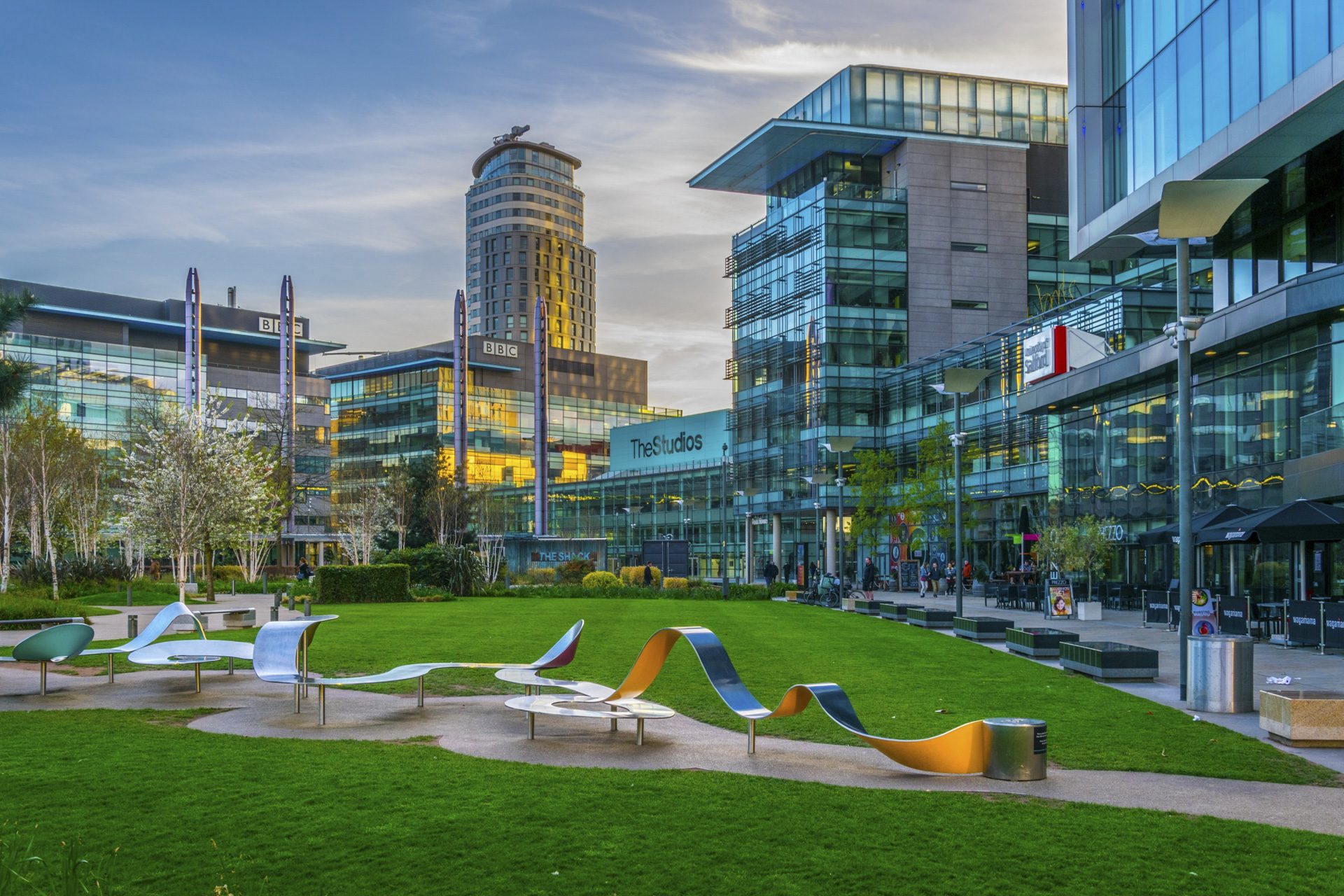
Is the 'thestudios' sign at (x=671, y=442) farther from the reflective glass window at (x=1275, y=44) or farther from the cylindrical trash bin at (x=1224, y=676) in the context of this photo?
the cylindrical trash bin at (x=1224, y=676)

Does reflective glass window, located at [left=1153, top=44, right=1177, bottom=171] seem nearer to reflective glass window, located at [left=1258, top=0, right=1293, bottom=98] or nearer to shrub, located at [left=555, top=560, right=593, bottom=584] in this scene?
reflective glass window, located at [left=1258, top=0, right=1293, bottom=98]

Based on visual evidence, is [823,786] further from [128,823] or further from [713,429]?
[713,429]

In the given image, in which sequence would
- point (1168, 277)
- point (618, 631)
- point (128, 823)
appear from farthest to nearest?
point (1168, 277) → point (618, 631) → point (128, 823)

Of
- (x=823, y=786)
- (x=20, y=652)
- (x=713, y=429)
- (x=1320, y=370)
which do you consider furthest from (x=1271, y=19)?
(x=713, y=429)

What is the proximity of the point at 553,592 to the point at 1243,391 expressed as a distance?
86.6ft

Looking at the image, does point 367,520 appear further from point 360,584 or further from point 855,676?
point 855,676

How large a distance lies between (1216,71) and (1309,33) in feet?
13.7

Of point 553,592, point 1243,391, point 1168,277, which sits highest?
point 1168,277

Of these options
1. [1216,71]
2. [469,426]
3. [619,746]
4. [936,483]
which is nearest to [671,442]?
[469,426]

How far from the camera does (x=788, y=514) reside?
7931 cm

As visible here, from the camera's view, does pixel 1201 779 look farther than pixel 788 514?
No

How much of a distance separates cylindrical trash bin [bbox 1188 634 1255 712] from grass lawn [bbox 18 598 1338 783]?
46cm

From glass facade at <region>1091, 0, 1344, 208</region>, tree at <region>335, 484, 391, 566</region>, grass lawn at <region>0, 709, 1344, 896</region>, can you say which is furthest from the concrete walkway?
tree at <region>335, 484, 391, 566</region>

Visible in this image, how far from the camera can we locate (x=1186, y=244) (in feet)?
53.8
